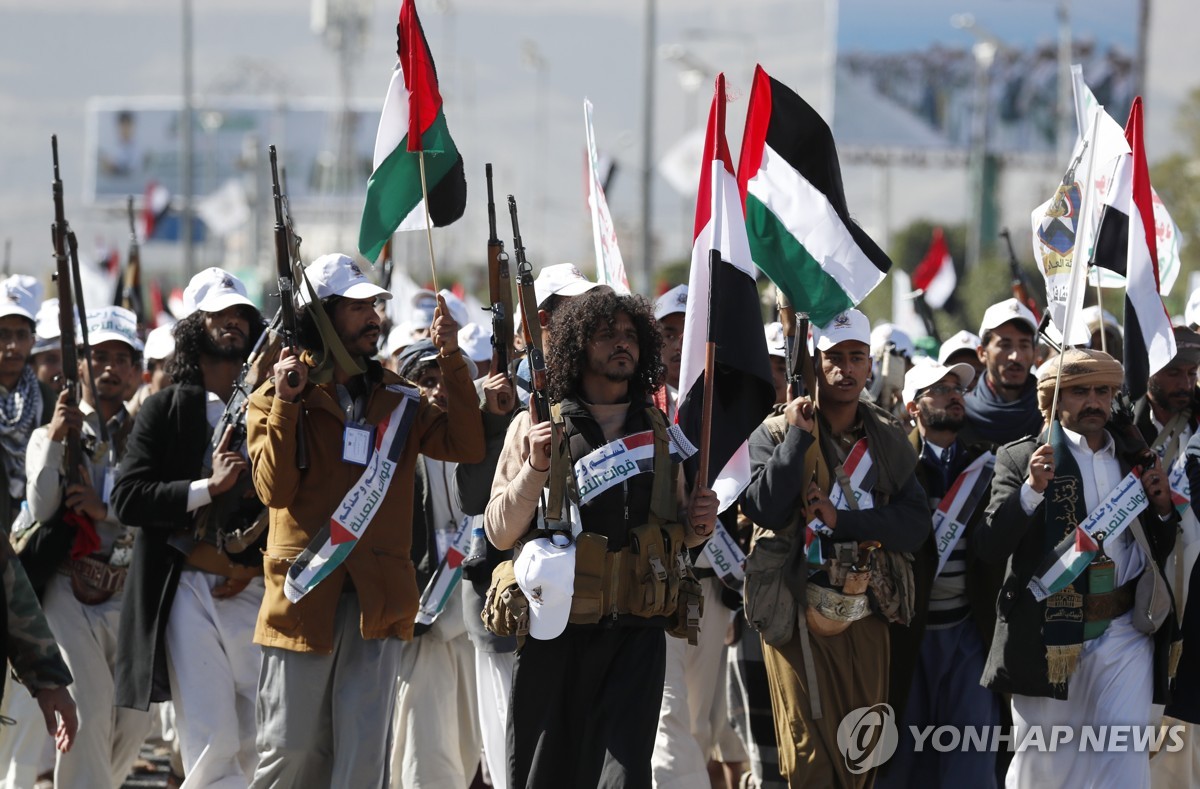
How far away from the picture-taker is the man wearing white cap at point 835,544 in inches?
288

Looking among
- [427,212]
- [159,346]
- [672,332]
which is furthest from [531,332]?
[159,346]

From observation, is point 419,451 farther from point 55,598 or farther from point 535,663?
Answer: point 55,598

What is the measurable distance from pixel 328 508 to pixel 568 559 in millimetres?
1159

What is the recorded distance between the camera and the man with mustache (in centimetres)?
759

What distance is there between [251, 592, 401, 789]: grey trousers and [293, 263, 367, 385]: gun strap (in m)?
0.83

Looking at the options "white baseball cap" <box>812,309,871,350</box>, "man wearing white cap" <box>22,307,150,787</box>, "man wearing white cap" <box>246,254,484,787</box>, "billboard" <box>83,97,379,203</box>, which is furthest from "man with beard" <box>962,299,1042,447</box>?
"billboard" <box>83,97,379,203</box>

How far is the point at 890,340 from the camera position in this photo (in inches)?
393

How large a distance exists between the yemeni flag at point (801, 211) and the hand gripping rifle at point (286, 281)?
71.3 inches

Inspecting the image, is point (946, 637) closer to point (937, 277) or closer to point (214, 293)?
point (214, 293)

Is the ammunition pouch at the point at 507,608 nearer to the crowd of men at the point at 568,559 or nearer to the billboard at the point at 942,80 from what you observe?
the crowd of men at the point at 568,559

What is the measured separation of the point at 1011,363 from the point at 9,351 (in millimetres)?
4785

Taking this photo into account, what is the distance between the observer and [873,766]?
7570 millimetres

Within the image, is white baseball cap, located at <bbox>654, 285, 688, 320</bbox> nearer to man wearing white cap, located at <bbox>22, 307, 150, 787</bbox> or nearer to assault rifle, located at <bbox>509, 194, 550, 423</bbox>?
assault rifle, located at <bbox>509, 194, 550, 423</bbox>

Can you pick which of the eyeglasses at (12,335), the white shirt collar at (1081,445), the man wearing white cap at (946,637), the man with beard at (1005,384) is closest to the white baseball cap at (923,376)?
the man with beard at (1005,384)
